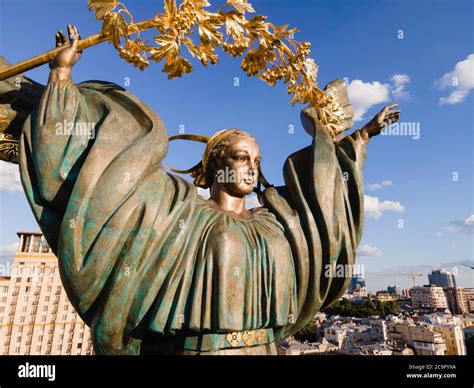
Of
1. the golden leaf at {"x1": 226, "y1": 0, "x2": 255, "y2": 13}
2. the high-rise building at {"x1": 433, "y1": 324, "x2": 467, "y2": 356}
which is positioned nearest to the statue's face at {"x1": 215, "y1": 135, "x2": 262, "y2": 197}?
the golden leaf at {"x1": 226, "y1": 0, "x2": 255, "y2": 13}

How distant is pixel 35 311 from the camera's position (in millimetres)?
38188

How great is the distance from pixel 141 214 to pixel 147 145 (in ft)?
2.33

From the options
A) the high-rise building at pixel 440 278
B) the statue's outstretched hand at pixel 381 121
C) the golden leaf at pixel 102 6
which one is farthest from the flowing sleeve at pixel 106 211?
the high-rise building at pixel 440 278

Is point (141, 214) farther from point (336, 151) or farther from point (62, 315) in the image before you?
point (62, 315)

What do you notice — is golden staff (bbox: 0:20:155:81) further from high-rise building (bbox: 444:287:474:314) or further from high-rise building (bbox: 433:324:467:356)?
high-rise building (bbox: 444:287:474:314)

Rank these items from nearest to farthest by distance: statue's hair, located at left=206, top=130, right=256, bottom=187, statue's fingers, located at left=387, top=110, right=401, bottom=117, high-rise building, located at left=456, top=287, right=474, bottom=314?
statue's hair, located at left=206, top=130, right=256, bottom=187, statue's fingers, located at left=387, top=110, right=401, bottom=117, high-rise building, located at left=456, top=287, right=474, bottom=314

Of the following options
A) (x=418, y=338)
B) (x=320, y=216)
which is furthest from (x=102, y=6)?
(x=418, y=338)

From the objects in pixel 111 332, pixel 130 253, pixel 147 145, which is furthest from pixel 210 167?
pixel 111 332

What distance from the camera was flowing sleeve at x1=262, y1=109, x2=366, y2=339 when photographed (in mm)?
4211

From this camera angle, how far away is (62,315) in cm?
3912

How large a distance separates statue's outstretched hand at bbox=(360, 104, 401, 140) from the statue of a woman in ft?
5.65

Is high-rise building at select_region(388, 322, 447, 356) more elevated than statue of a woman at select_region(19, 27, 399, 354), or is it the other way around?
statue of a woman at select_region(19, 27, 399, 354)

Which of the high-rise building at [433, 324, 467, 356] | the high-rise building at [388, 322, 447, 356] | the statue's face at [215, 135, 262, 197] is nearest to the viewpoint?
the statue's face at [215, 135, 262, 197]
